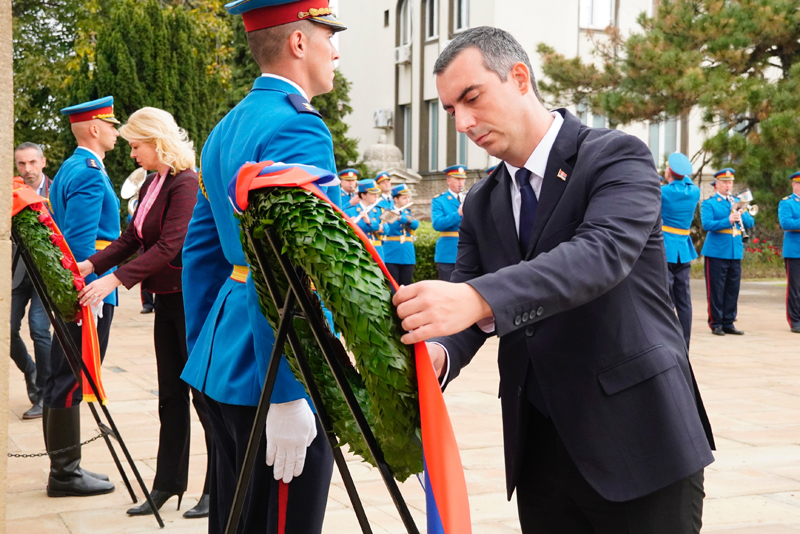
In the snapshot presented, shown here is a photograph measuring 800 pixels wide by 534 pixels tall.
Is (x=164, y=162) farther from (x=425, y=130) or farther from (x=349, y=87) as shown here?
(x=349, y=87)

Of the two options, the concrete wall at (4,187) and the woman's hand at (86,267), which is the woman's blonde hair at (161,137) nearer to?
the woman's hand at (86,267)

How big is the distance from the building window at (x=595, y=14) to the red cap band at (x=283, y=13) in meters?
23.0

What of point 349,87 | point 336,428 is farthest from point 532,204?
point 349,87

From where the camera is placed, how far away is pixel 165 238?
4.35 meters

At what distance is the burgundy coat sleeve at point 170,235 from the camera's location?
14.1 feet

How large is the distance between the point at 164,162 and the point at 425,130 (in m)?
23.2

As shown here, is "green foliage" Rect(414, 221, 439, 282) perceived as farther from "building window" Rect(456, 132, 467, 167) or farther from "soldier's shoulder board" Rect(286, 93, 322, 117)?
"soldier's shoulder board" Rect(286, 93, 322, 117)

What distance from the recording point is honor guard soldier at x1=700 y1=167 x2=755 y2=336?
11531 mm

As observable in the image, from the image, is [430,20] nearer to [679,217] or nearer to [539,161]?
[679,217]

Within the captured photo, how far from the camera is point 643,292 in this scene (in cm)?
212

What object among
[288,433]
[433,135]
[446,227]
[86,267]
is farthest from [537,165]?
[433,135]

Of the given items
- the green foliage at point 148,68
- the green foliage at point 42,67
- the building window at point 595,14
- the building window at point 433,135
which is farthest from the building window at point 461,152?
the green foliage at point 42,67

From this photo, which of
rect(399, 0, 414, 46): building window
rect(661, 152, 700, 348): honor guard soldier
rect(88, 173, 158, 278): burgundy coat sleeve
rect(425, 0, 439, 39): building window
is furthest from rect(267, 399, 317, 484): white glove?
rect(399, 0, 414, 46): building window

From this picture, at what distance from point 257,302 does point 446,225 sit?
10.9 m
